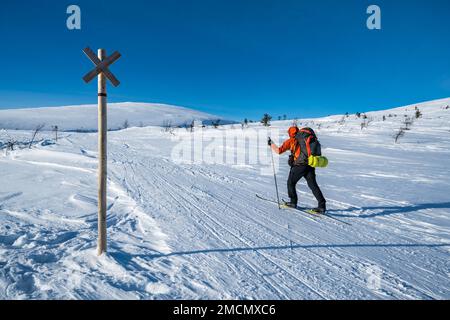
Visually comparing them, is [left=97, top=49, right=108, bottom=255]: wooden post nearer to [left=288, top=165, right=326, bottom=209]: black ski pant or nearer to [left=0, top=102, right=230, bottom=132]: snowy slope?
[left=288, top=165, right=326, bottom=209]: black ski pant

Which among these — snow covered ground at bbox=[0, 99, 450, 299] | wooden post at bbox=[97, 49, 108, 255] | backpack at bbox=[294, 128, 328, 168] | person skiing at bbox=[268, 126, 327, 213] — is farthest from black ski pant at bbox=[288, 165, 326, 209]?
wooden post at bbox=[97, 49, 108, 255]

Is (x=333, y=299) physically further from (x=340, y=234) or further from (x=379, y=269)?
(x=340, y=234)

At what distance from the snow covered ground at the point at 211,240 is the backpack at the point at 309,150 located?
1156mm

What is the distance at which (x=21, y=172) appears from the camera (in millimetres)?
8391

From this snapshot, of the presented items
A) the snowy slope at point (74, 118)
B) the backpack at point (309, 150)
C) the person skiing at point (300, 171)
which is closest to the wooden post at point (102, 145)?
the backpack at point (309, 150)

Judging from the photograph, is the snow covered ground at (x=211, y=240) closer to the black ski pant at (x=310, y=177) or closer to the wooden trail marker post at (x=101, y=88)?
the black ski pant at (x=310, y=177)

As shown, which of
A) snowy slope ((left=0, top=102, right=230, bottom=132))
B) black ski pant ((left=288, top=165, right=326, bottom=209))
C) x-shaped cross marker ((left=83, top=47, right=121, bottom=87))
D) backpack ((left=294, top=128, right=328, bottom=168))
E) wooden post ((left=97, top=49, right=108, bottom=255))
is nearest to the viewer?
x-shaped cross marker ((left=83, top=47, right=121, bottom=87))

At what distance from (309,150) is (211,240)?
113 inches

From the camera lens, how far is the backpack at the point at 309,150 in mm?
5680

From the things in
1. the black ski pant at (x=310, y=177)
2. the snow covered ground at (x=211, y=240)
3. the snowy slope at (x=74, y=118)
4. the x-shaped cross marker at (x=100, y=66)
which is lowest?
the snow covered ground at (x=211, y=240)

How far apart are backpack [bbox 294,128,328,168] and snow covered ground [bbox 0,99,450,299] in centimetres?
116

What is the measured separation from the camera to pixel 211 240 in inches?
168

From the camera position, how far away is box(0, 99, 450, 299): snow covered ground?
9.95ft

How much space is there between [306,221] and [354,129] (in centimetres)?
2681
